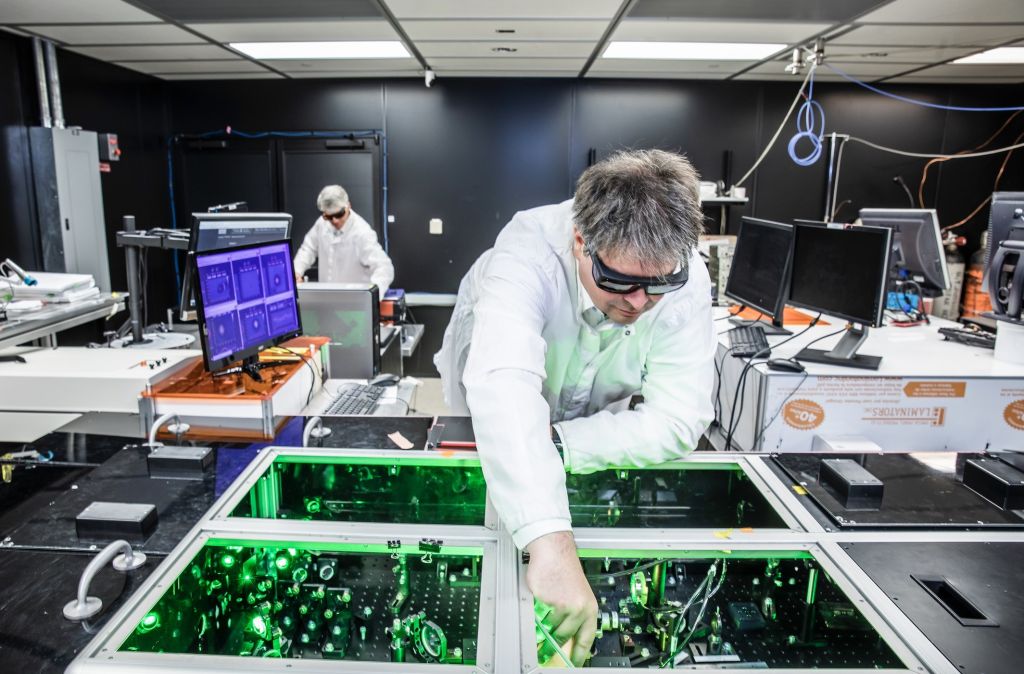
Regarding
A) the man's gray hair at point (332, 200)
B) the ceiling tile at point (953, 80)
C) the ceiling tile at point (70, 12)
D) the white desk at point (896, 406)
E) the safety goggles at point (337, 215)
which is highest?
the ceiling tile at point (953, 80)

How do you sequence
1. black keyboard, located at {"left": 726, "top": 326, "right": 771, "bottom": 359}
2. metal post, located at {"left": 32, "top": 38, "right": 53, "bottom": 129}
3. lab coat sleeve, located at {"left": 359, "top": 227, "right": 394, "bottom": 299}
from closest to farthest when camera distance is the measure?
1. black keyboard, located at {"left": 726, "top": 326, "right": 771, "bottom": 359}
2. metal post, located at {"left": 32, "top": 38, "right": 53, "bottom": 129}
3. lab coat sleeve, located at {"left": 359, "top": 227, "right": 394, "bottom": 299}

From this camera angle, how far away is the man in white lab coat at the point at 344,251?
4.56m

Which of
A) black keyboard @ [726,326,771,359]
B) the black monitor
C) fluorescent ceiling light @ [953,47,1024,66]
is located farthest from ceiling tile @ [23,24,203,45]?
fluorescent ceiling light @ [953,47,1024,66]

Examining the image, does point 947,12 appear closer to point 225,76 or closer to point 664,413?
point 664,413

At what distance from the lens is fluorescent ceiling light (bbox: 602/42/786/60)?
4.07 metres

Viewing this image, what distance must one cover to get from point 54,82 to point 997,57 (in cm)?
607

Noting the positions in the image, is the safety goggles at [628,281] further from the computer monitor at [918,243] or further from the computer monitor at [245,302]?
the computer monitor at [918,243]

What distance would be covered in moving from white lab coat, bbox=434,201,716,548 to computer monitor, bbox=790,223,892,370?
1200 mm

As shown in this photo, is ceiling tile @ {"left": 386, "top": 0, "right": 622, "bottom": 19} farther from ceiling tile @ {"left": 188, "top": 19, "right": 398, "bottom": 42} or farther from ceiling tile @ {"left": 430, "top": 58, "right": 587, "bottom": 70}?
ceiling tile @ {"left": 430, "top": 58, "right": 587, "bottom": 70}

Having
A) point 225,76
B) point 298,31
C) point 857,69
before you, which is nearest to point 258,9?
point 298,31

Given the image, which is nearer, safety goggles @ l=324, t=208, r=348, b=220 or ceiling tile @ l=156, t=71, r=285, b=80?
safety goggles @ l=324, t=208, r=348, b=220

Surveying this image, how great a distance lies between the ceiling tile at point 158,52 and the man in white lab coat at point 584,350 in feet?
12.6

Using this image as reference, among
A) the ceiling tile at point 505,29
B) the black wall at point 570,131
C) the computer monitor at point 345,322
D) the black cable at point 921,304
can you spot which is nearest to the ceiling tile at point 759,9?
the ceiling tile at point 505,29

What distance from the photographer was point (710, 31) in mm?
3699
